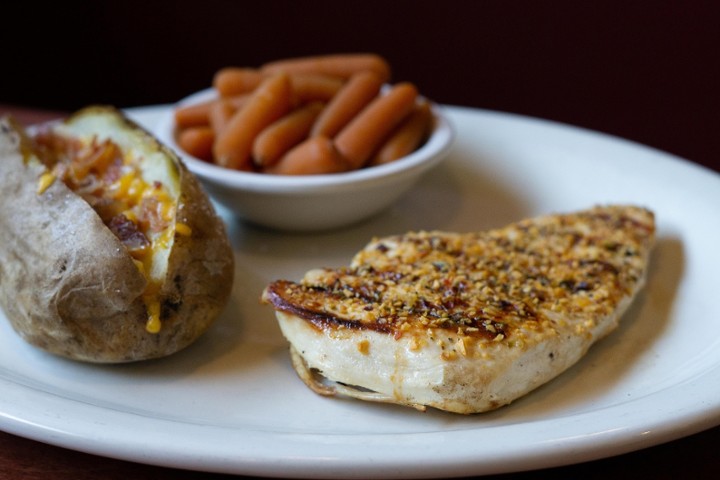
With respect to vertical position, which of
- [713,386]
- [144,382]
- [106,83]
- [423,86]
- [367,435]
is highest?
[713,386]

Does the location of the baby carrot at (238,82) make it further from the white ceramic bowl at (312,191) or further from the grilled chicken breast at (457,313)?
the grilled chicken breast at (457,313)

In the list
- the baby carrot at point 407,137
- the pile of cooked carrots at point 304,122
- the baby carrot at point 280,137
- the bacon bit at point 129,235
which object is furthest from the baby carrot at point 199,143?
the bacon bit at point 129,235

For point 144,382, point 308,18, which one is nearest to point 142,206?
point 144,382

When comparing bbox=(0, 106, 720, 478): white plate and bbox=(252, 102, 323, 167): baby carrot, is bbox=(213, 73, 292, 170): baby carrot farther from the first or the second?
bbox=(0, 106, 720, 478): white plate

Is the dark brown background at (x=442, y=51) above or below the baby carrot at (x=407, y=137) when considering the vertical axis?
below

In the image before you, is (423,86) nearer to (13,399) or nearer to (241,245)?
(241,245)

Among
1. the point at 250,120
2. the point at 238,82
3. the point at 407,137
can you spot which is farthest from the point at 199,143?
the point at 407,137
